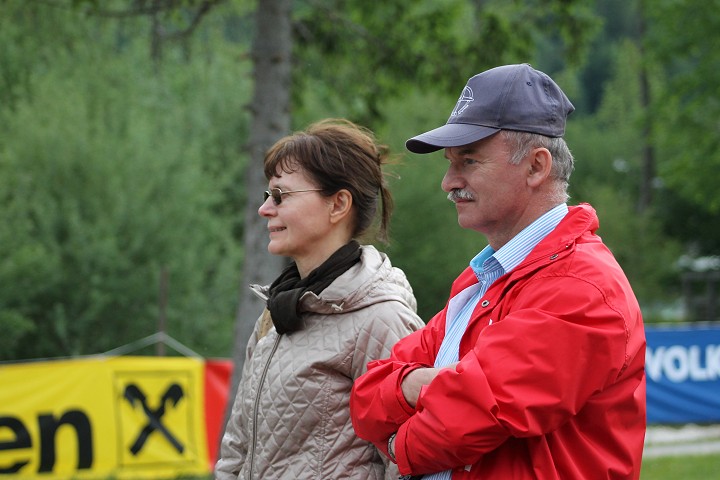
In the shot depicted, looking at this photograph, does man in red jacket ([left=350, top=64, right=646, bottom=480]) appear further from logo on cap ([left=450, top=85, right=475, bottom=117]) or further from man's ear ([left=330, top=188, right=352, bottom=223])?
man's ear ([left=330, top=188, right=352, bottom=223])

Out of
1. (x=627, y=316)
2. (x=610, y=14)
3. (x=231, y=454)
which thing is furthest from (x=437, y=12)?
(x=610, y=14)

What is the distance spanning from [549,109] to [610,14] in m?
91.0

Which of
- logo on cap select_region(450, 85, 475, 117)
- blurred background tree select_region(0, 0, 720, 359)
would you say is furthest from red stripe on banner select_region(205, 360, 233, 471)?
logo on cap select_region(450, 85, 475, 117)

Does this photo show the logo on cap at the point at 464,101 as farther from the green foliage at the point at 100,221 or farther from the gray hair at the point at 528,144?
the green foliage at the point at 100,221

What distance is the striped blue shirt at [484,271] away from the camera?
2408 millimetres

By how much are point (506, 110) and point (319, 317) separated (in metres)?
0.97

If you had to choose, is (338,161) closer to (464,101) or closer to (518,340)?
(464,101)

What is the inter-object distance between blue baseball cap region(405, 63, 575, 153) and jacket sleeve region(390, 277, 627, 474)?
419 mm

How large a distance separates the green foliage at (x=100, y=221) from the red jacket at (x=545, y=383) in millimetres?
13233

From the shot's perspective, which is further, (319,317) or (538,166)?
(319,317)

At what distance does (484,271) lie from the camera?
2531 mm

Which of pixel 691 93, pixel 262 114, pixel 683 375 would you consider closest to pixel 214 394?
pixel 262 114

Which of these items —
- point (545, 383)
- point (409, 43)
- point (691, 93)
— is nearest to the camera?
point (545, 383)

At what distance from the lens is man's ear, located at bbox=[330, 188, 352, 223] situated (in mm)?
3137
